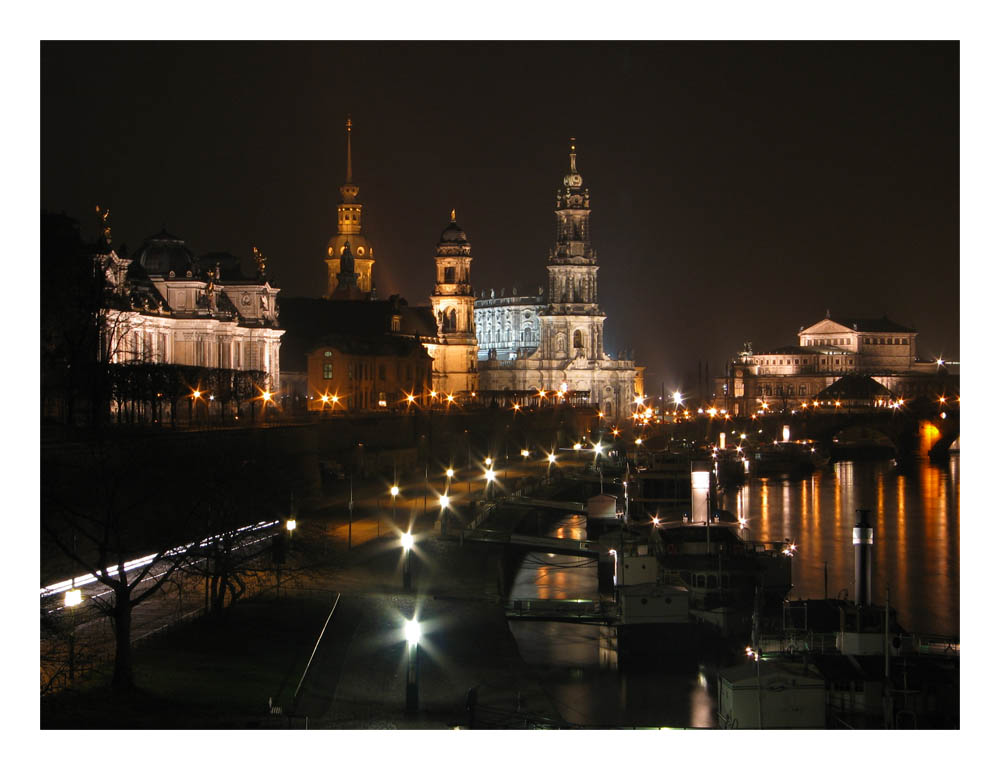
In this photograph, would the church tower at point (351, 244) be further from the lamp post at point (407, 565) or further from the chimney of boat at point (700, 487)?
the lamp post at point (407, 565)

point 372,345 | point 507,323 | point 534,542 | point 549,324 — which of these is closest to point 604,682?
point 534,542

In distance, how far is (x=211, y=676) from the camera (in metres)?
17.3

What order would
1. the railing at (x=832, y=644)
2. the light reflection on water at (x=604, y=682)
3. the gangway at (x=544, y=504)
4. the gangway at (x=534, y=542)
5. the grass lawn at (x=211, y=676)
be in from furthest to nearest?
the gangway at (x=544, y=504) < the gangway at (x=534, y=542) < the railing at (x=832, y=644) < the light reflection on water at (x=604, y=682) < the grass lawn at (x=211, y=676)

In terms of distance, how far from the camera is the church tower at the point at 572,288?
309 feet

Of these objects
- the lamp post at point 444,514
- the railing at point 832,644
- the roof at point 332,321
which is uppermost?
the roof at point 332,321

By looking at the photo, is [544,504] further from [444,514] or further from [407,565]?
[407,565]

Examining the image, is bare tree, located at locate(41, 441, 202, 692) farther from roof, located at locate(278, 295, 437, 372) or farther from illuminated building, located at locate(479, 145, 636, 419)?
illuminated building, located at locate(479, 145, 636, 419)

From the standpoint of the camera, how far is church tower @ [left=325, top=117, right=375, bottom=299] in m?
98.4

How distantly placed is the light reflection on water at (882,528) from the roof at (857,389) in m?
36.9

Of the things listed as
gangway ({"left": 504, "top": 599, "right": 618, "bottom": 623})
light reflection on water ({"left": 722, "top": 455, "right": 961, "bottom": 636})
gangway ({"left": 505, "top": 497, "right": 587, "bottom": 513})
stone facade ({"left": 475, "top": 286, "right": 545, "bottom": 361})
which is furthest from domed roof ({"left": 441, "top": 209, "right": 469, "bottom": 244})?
gangway ({"left": 504, "top": 599, "right": 618, "bottom": 623})

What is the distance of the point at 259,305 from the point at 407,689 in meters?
43.8

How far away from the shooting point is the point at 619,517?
40.8 m

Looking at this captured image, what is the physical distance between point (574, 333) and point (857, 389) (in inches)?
1079

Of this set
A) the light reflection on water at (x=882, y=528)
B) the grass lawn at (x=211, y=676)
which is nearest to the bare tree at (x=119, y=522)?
the grass lawn at (x=211, y=676)
